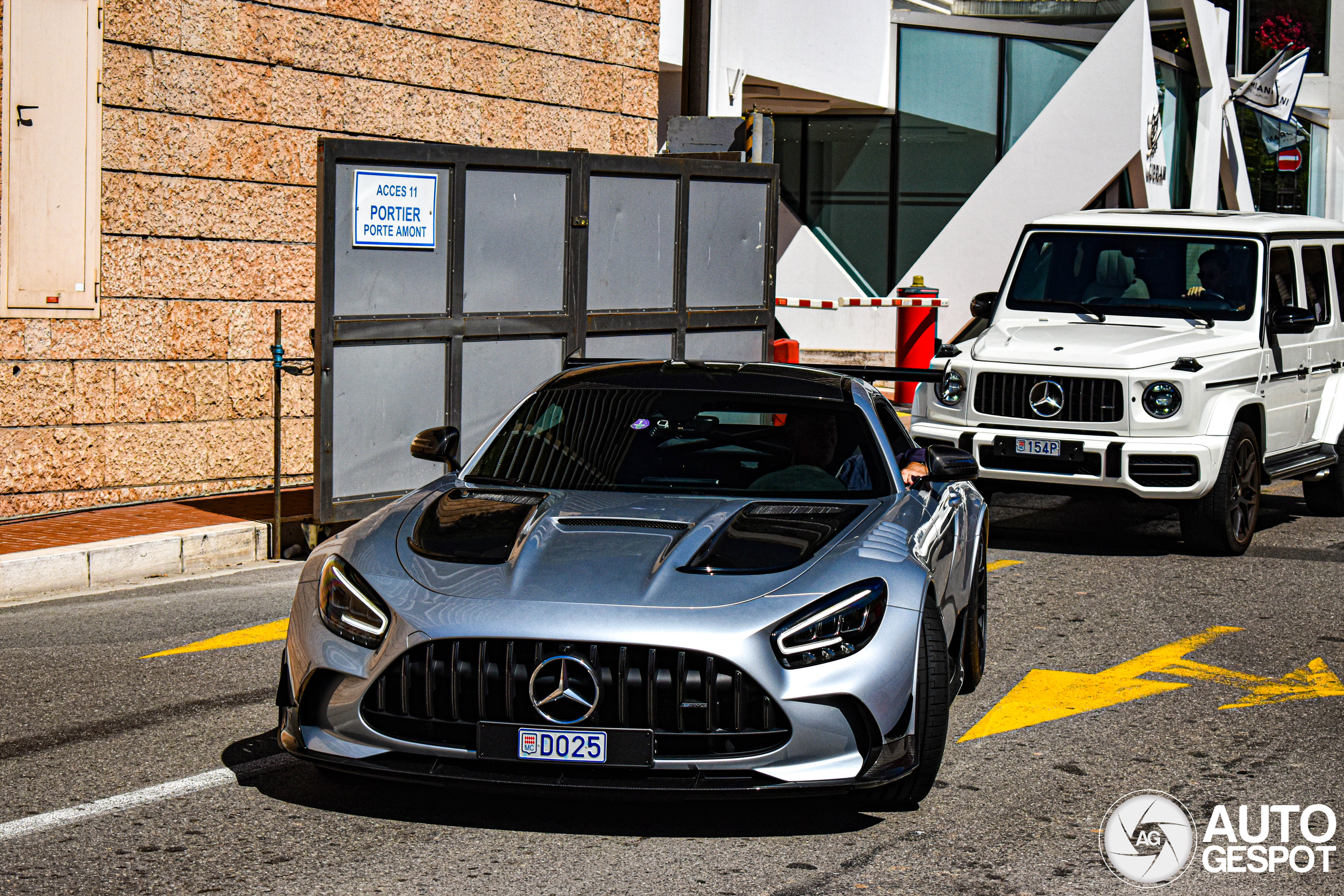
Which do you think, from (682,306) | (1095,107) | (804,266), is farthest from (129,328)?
(1095,107)

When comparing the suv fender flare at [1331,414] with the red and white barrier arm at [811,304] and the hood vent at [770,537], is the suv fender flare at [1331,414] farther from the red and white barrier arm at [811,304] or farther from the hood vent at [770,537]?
the red and white barrier arm at [811,304]

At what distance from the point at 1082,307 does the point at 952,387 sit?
1.32 meters

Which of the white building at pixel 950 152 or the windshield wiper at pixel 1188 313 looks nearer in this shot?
the windshield wiper at pixel 1188 313

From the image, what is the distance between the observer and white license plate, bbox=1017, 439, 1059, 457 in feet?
35.1

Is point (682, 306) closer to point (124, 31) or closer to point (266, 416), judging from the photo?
point (266, 416)

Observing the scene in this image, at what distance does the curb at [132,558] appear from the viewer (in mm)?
9188

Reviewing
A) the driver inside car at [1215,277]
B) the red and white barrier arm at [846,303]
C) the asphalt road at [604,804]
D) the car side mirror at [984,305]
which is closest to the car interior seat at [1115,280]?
the driver inside car at [1215,277]

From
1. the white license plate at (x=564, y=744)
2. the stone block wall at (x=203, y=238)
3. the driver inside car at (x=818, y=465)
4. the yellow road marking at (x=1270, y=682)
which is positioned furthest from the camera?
the stone block wall at (x=203, y=238)

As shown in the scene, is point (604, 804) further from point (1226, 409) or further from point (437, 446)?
point (1226, 409)

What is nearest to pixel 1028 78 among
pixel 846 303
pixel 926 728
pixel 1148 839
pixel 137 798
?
pixel 846 303

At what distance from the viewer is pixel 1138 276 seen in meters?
11.8

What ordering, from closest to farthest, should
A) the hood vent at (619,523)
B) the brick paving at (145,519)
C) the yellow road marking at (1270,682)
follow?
the hood vent at (619,523) → the yellow road marking at (1270,682) → the brick paving at (145,519)

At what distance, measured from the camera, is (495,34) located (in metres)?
14.7

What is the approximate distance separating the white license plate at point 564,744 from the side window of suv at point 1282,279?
8191mm
